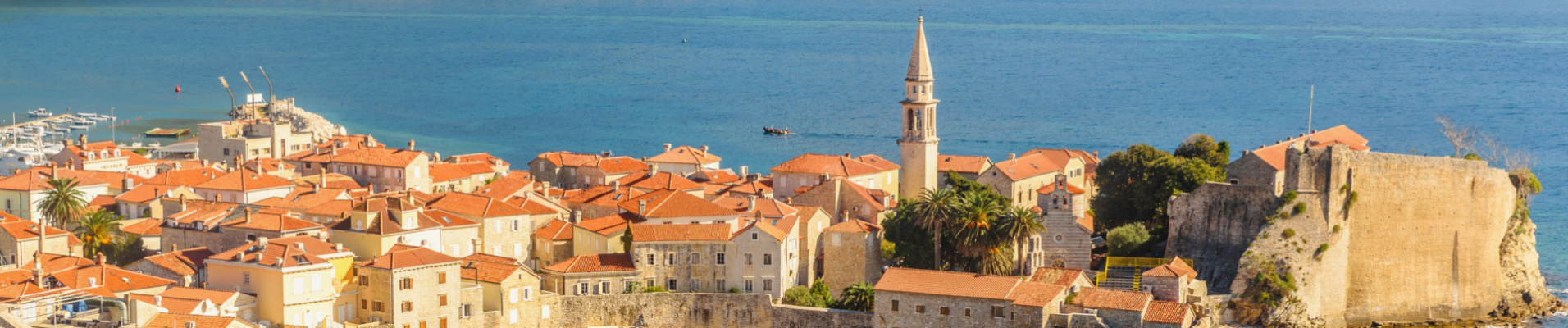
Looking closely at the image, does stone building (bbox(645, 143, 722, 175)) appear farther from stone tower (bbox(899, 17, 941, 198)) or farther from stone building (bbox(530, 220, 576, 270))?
stone building (bbox(530, 220, 576, 270))

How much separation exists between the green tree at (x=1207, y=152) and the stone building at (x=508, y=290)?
2511 cm

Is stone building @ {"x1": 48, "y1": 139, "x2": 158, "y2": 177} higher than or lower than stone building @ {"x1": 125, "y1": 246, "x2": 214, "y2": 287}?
higher

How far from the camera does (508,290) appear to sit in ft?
171

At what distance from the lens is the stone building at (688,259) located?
2186 inches

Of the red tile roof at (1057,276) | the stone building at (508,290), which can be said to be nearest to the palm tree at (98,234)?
the stone building at (508,290)

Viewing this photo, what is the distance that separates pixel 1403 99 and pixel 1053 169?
95.5 meters

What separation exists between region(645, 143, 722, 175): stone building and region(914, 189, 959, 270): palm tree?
2645cm

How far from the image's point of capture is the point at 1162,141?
13150 cm

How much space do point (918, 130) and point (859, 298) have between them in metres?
14.6

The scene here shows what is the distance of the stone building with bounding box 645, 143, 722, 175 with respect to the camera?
81.8 metres

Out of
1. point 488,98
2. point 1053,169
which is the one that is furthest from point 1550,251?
point 488,98

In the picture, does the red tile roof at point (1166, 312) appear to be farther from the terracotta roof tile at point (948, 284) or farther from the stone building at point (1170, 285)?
the terracotta roof tile at point (948, 284)

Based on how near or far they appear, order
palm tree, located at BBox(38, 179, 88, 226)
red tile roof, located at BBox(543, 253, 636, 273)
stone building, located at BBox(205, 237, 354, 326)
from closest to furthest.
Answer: stone building, located at BBox(205, 237, 354, 326)
red tile roof, located at BBox(543, 253, 636, 273)
palm tree, located at BBox(38, 179, 88, 226)

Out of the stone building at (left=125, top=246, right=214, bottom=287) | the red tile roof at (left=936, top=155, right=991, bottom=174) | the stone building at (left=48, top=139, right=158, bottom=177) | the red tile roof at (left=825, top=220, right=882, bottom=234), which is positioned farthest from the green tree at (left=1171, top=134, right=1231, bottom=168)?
the stone building at (left=48, top=139, right=158, bottom=177)
